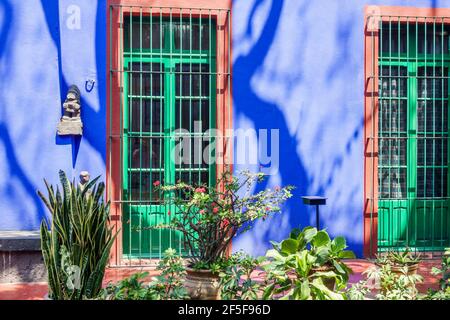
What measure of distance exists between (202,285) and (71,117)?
302 cm

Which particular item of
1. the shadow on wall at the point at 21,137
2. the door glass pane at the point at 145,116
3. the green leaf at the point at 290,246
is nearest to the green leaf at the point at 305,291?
the green leaf at the point at 290,246

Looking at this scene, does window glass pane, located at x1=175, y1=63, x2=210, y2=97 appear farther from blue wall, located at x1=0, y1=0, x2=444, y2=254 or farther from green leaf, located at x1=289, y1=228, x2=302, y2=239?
green leaf, located at x1=289, y1=228, x2=302, y2=239

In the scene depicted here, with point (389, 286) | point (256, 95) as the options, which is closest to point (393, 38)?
point (256, 95)

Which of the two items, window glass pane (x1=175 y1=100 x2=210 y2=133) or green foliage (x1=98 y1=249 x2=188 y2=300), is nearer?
green foliage (x1=98 y1=249 x2=188 y2=300)

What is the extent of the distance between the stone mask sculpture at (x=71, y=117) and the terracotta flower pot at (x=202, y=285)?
271cm

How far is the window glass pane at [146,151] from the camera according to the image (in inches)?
274

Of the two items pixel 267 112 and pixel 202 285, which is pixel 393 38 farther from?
pixel 202 285

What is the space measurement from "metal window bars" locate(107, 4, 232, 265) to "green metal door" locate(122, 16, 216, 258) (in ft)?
0.04

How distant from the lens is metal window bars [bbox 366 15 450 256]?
23.8ft

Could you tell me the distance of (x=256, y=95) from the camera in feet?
22.8

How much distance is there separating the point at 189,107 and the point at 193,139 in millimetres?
410

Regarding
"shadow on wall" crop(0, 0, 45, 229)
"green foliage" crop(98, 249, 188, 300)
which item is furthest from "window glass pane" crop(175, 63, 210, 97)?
"green foliage" crop(98, 249, 188, 300)
